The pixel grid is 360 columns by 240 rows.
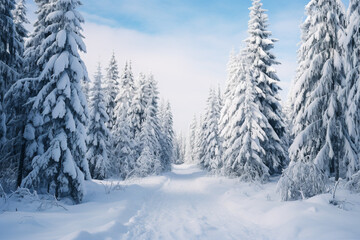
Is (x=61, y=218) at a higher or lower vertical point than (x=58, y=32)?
lower

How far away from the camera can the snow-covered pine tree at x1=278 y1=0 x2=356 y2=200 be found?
569 inches

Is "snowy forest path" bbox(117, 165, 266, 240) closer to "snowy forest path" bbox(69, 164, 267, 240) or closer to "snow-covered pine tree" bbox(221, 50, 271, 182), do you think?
"snowy forest path" bbox(69, 164, 267, 240)

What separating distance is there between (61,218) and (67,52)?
26.7 feet

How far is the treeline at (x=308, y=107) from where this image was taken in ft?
39.2

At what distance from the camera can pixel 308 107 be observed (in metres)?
15.4

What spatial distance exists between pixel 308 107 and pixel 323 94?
1415mm

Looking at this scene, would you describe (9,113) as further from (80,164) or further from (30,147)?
(80,164)

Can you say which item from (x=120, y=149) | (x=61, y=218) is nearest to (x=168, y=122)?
(x=120, y=149)

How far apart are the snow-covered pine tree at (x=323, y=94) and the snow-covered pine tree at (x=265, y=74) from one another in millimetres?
4055

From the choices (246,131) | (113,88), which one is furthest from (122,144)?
(246,131)

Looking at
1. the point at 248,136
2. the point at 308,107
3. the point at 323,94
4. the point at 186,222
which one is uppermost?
the point at 323,94

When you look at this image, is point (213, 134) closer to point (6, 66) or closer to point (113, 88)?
point (113, 88)

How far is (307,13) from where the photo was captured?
16.8 metres

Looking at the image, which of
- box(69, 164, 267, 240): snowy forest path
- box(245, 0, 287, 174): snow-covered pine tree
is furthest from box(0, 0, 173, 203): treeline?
box(245, 0, 287, 174): snow-covered pine tree
